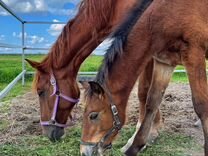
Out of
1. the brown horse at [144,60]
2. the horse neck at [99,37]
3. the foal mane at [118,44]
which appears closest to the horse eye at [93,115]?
the brown horse at [144,60]

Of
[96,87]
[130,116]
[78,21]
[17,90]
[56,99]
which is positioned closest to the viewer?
[96,87]

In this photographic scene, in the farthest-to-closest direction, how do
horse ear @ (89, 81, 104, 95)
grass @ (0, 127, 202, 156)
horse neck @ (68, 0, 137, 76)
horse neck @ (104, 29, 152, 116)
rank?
1. horse neck @ (68, 0, 137, 76)
2. grass @ (0, 127, 202, 156)
3. horse neck @ (104, 29, 152, 116)
4. horse ear @ (89, 81, 104, 95)

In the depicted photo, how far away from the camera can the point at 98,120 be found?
2652mm

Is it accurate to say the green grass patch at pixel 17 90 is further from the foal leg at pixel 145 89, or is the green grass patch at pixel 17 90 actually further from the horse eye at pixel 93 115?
the horse eye at pixel 93 115

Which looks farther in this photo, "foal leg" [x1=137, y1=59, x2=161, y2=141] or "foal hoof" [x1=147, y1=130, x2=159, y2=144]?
A: "foal leg" [x1=137, y1=59, x2=161, y2=141]

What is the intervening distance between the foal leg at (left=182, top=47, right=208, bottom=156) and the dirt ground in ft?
3.08

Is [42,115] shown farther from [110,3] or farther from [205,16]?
[205,16]

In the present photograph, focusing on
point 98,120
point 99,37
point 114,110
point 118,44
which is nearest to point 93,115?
point 98,120

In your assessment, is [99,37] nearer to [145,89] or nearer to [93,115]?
[145,89]

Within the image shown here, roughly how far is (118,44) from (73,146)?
124 centimetres

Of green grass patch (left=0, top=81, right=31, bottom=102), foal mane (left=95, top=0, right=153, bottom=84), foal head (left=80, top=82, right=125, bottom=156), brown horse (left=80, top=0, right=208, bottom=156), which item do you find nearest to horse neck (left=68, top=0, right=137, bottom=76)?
foal mane (left=95, top=0, right=153, bottom=84)

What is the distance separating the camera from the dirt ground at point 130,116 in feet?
13.2

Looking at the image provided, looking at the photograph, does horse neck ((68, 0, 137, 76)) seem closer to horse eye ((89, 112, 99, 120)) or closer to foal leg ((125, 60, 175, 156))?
foal leg ((125, 60, 175, 156))

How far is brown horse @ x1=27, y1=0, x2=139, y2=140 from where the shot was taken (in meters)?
3.48
